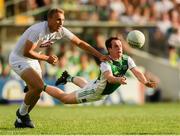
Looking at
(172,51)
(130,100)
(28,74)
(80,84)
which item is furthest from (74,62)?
(28,74)

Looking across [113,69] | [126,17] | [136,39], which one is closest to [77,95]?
[113,69]

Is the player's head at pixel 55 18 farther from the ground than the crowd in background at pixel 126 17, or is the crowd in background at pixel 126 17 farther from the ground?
the player's head at pixel 55 18

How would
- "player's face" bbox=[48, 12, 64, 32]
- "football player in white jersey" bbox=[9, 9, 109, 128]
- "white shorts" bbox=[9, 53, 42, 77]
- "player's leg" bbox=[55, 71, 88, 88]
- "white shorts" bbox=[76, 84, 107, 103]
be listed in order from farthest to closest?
"player's leg" bbox=[55, 71, 88, 88]
"white shorts" bbox=[76, 84, 107, 103]
"white shorts" bbox=[9, 53, 42, 77]
"player's face" bbox=[48, 12, 64, 32]
"football player in white jersey" bbox=[9, 9, 109, 128]

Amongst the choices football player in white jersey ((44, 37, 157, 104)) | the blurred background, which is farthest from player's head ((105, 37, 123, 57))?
the blurred background

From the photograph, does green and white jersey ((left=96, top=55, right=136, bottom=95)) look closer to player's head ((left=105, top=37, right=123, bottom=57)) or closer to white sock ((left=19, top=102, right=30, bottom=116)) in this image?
player's head ((left=105, top=37, right=123, bottom=57))

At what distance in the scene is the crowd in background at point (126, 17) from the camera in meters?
26.5

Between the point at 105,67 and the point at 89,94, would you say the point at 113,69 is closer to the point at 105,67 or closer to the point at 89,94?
the point at 105,67

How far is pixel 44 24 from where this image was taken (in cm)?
1305

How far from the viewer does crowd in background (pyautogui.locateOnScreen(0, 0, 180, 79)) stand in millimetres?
26453

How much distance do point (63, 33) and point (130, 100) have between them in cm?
1227

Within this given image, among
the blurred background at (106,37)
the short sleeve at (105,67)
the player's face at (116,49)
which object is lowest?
the blurred background at (106,37)

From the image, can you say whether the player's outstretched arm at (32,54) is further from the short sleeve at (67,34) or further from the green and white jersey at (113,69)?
the green and white jersey at (113,69)

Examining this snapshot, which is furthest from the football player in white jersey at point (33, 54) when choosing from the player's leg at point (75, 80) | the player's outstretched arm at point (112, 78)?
the player's leg at point (75, 80)

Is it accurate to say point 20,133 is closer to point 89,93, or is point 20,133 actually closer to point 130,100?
point 89,93
